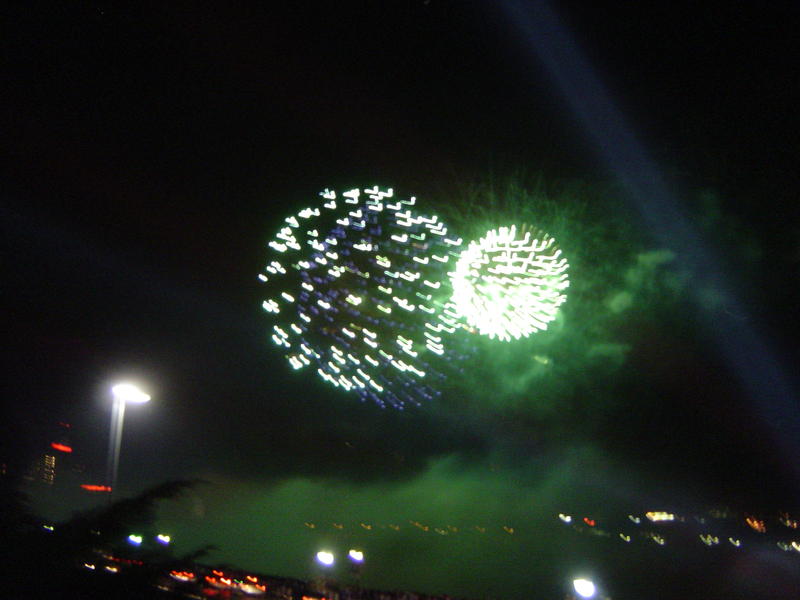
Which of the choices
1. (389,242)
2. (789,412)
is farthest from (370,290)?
(789,412)

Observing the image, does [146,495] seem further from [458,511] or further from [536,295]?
[458,511]

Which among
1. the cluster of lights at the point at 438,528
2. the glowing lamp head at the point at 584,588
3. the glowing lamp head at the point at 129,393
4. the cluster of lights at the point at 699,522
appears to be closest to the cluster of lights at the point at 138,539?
the glowing lamp head at the point at 584,588

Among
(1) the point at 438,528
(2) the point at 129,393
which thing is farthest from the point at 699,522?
(2) the point at 129,393

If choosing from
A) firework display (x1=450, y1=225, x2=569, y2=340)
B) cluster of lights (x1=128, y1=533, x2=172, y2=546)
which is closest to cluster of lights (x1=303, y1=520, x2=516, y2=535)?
firework display (x1=450, y1=225, x2=569, y2=340)

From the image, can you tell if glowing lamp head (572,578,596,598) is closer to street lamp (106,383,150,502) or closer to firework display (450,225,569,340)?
firework display (450,225,569,340)

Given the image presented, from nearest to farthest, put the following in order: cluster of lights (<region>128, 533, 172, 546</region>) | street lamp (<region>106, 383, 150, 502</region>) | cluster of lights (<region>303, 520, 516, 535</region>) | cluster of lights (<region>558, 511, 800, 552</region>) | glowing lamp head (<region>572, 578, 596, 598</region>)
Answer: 1. cluster of lights (<region>128, 533, 172, 546</region>)
2. glowing lamp head (<region>572, 578, 596, 598</region>)
3. street lamp (<region>106, 383, 150, 502</region>)
4. cluster of lights (<region>558, 511, 800, 552</region>)
5. cluster of lights (<region>303, 520, 516, 535</region>)

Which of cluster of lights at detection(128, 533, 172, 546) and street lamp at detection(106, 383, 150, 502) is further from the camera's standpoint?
street lamp at detection(106, 383, 150, 502)

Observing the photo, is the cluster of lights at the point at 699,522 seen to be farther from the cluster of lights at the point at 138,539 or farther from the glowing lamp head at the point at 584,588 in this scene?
the cluster of lights at the point at 138,539

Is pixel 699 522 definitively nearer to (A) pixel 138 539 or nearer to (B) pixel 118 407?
(B) pixel 118 407

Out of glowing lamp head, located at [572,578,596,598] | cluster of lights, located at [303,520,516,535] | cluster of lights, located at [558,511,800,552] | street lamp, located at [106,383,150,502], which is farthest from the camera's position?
cluster of lights, located at [303,520,516,535]
